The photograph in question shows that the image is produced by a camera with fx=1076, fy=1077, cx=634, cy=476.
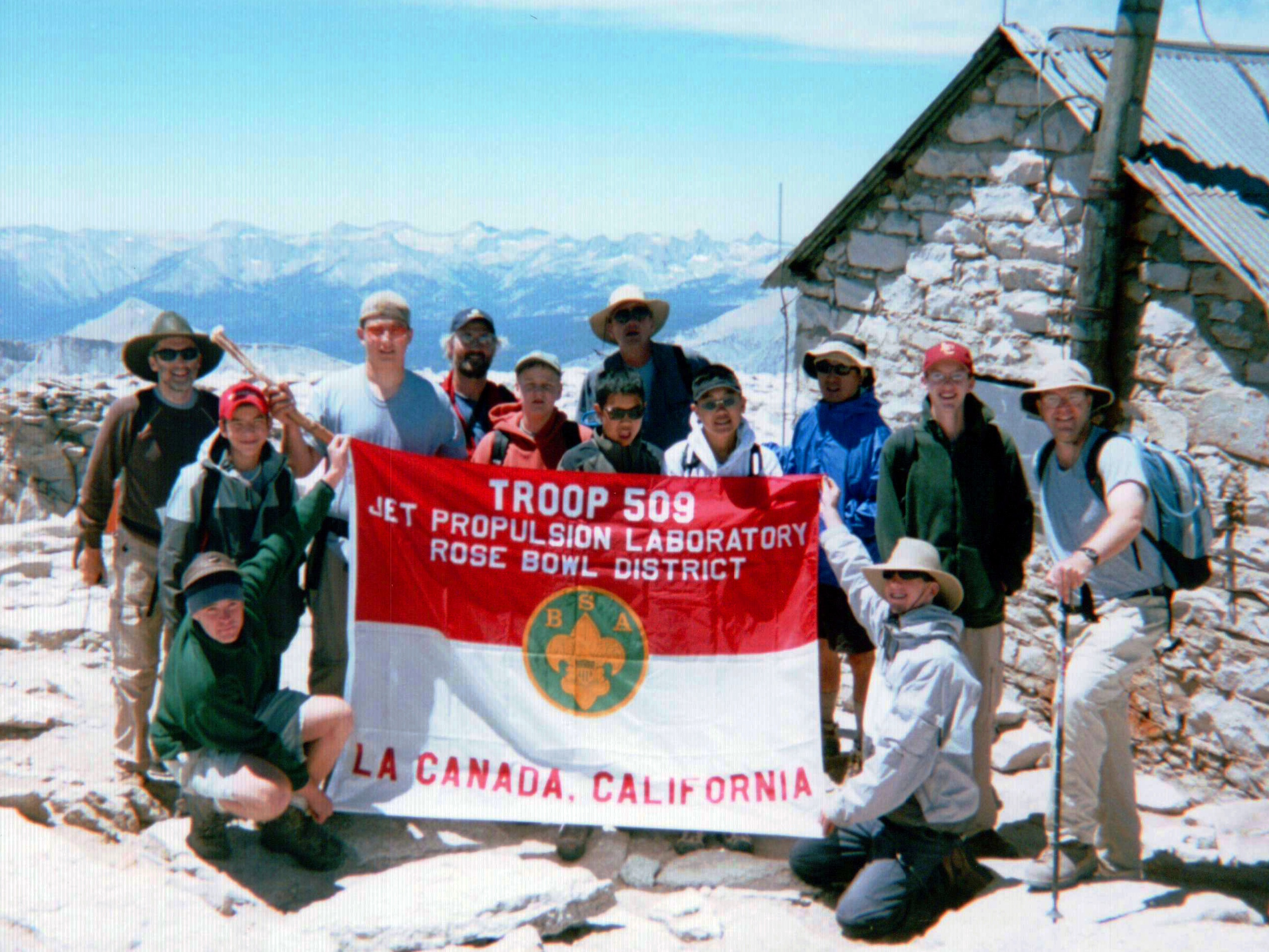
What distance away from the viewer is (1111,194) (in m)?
6.15

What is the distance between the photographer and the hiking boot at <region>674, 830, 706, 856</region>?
5.20 meters

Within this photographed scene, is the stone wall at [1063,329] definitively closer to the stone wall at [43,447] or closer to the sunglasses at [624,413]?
the sunglasses at [624,413]

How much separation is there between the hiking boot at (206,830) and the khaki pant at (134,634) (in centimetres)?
68

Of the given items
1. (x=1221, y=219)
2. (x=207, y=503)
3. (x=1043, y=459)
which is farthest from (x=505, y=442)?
(x=1221, y=219)

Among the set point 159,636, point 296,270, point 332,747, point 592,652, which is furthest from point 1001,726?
point 296,270

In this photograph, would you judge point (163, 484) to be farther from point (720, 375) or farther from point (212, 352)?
point (720, 375)

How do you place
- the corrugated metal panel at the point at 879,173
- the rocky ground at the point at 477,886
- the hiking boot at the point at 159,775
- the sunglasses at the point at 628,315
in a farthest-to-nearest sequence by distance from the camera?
1. the corrugated metal panel at the point at 879,173
2. the sunglasses at the point at 628,315
3. the hiking boot at the point at 159,775
4. the rocky ground at the point at 477,886

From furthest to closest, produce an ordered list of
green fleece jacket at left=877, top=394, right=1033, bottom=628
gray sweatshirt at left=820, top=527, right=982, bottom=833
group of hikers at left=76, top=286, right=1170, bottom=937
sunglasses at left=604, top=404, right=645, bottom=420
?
sunglasses at left=604, top=404, right=645, bottom=420 → green fleece jacket at left=877, top=394, right=1033, bottom=628 → group of hikers at left=76, top=286, right=1170, bottom=937 → gray sweatshirt at left=820, top=527, right=982, bottom=833

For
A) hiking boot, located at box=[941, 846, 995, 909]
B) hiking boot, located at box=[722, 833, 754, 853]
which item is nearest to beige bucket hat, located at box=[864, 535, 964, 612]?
hiking boot, located at box=[941, 846, 995, 909]

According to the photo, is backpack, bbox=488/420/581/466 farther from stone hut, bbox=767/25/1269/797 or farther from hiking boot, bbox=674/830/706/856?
stone hut, bbox=767/25/1269/797

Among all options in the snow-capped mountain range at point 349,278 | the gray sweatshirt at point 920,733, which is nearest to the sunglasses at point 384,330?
the gray sweatshirt at point 920,733

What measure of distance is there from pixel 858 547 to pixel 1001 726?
241cm

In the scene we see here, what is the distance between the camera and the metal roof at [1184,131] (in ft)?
18.8

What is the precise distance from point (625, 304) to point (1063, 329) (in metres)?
2.75
